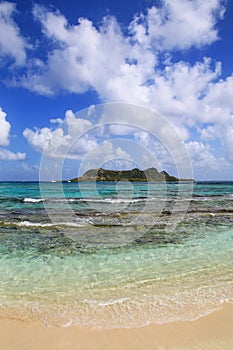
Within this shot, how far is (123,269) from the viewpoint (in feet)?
27.2

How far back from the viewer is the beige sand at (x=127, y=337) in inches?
174

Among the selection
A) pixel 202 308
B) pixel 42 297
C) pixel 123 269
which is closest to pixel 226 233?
pixel 123 269

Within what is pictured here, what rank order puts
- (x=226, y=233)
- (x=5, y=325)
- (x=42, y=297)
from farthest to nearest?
(x=226, y=233) → (x=42, y=297) → (x=5, y=325)

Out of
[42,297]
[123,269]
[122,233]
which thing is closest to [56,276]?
[42,297]

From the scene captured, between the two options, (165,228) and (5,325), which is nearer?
(5,325)

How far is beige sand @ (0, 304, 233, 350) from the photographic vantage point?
14.5 feet

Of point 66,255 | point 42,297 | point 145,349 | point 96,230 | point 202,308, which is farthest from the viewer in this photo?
point 96,230

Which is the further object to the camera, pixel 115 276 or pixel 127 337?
pixel 115 276

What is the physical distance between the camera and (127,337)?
184 inches

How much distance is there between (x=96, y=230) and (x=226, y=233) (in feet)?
24.0

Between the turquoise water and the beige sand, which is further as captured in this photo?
the turquoise water

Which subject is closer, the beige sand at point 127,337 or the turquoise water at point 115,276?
the beige sand at point 127,337

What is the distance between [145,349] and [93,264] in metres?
4.77

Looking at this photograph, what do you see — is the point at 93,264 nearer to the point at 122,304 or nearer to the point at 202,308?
the point at 122,304
